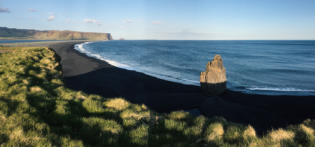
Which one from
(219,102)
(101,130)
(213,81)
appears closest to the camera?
(101,130)

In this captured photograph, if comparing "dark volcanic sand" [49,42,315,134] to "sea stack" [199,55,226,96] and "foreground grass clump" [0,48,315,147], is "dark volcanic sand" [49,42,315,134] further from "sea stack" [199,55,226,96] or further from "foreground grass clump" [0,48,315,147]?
"foreground grass clump" [0,48,315,147]

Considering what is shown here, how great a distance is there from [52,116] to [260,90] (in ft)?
83.1

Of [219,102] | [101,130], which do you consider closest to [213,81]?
[219,102]

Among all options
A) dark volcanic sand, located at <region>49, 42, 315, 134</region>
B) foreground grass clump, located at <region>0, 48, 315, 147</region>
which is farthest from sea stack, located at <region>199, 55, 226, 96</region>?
foreground grass clump, located at <region>0, 48, 315, 147</region>

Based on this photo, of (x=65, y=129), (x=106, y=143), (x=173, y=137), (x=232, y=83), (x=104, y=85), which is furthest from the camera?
(x=232, y=83)

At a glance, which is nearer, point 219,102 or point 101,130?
point 101,130

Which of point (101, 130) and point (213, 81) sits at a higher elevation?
point (101, 130)

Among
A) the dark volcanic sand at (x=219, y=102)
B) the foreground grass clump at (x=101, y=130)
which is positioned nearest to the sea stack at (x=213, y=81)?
the dark volcanic sand at (x=219, y=102)

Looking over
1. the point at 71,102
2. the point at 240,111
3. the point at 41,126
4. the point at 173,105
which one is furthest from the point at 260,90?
the point at 41,126

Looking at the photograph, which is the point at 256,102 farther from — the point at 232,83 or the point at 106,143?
the point at 106,143

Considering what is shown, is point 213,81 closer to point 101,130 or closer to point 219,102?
point 219,102

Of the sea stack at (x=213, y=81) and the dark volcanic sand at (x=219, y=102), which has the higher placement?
the sea stack at (x=213, y=81)

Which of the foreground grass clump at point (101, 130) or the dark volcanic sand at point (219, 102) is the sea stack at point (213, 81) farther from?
the foreground grass clump at point (101, 130)

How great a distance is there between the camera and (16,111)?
202 inches
